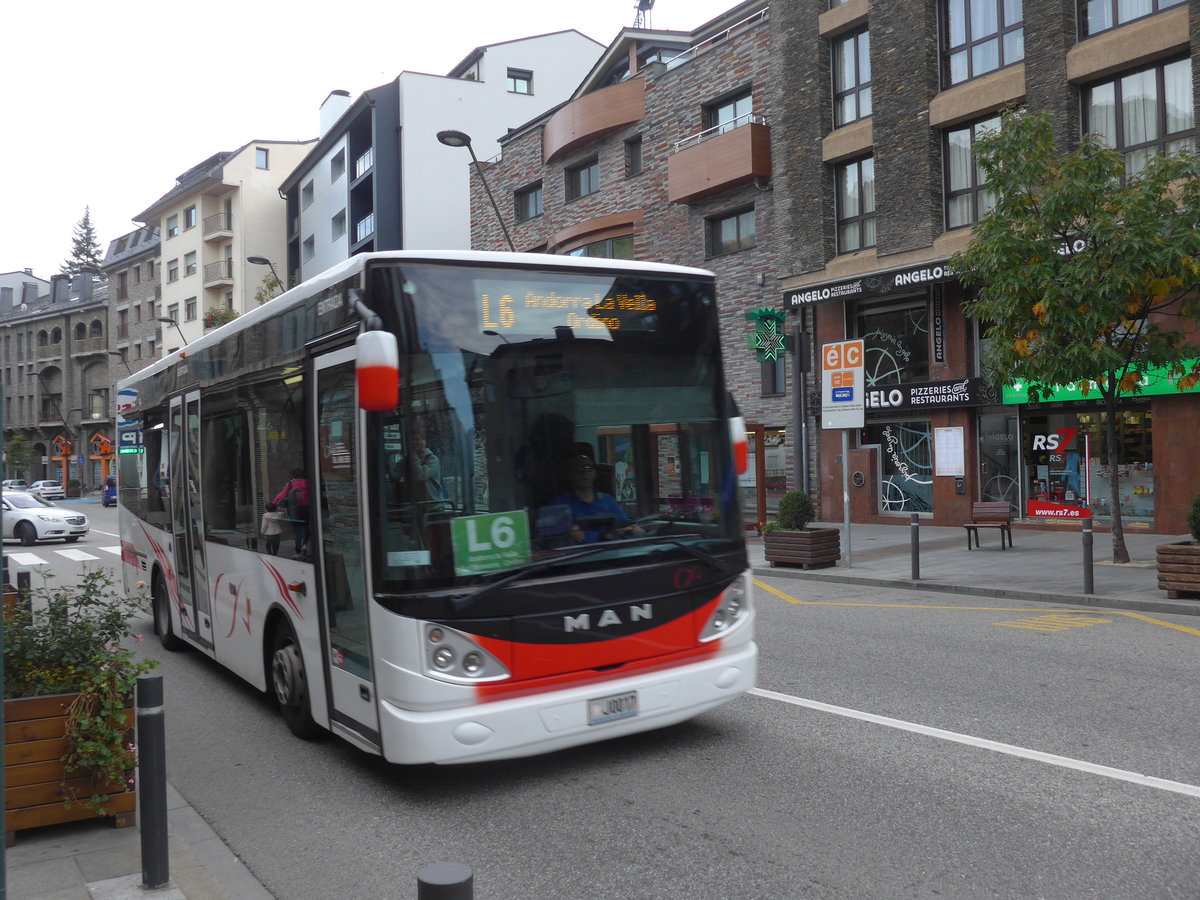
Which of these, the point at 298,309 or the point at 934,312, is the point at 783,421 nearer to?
the point at 934,312

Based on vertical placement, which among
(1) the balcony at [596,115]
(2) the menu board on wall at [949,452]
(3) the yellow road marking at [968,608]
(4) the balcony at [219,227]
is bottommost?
(3) the yellow road marking at [968,608]

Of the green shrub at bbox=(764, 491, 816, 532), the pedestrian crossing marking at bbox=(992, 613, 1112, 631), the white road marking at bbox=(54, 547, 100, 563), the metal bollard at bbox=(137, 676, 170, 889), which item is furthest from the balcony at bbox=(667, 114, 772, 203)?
the metal bollard at bbox=(137, 676, 170, 889)

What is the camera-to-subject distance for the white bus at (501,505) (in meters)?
4.84

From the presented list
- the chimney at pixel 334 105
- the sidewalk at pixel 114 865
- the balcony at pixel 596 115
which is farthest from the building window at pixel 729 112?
the chimney at pixel 334 105

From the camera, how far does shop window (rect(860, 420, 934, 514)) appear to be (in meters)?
22.9

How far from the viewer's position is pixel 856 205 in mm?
23844

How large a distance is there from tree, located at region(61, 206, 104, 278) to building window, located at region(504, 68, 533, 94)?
7213 centimetres

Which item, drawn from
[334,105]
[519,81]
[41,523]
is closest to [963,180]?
[41,523]

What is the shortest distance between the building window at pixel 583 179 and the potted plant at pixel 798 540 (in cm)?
1853

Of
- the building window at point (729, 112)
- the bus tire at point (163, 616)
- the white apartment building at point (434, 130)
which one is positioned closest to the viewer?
the bus tire at point (163, 616)

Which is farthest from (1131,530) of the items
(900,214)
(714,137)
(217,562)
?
(217,562)

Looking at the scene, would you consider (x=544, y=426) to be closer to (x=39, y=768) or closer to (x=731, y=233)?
(x=39, y=768)

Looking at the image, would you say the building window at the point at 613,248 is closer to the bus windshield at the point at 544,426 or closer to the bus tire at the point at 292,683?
the bus tire at the point at 292,683

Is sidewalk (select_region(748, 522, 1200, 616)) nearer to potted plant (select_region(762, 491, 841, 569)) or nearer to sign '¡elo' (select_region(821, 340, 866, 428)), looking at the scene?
potted plant (select_region(762, 491, 841, 569))
